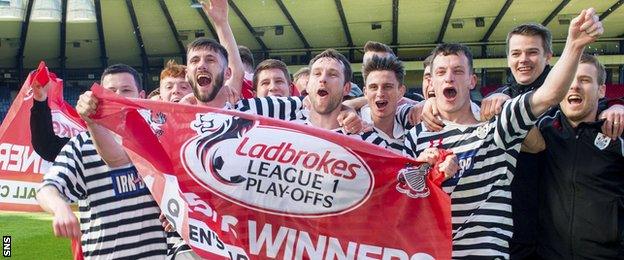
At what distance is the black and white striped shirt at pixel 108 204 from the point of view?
10.3 ft

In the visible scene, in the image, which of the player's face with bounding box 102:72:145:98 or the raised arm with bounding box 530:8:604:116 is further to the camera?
the player's face with bounding box 102:72:145:98

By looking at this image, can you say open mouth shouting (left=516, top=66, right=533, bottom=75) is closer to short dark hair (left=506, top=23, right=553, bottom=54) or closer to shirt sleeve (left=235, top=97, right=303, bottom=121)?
short dark hair (left=506, top=23, right=553, bottom=54)

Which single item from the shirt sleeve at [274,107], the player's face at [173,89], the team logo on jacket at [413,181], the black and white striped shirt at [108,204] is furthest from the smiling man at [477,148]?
the player's face at [173,89]

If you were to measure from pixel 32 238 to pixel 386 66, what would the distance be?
25.8ft

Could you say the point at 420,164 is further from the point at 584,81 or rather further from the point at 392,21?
the point at 392,21

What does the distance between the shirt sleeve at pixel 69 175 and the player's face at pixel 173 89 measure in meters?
1.42

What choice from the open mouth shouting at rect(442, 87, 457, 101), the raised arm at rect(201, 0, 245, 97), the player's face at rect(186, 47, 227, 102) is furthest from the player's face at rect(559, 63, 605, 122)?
the raised arm at rect(201, 0, 245, 97)

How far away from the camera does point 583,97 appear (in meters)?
3.30

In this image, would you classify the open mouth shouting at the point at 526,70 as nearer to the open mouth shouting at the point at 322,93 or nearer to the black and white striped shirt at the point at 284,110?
the black and white striped shirt at the point at 284,110

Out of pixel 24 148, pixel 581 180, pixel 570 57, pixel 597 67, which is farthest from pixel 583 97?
pixel 24 148

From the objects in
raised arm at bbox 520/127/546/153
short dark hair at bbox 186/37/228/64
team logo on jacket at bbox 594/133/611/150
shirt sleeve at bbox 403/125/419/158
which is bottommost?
team logo on jacket at bbox 594/133/611/150

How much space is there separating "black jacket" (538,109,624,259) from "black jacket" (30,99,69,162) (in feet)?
9.34

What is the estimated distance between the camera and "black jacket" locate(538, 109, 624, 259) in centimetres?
320

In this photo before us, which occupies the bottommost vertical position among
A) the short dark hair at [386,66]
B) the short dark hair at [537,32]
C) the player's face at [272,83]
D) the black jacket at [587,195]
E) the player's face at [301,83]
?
the black jacket at [587,195]
